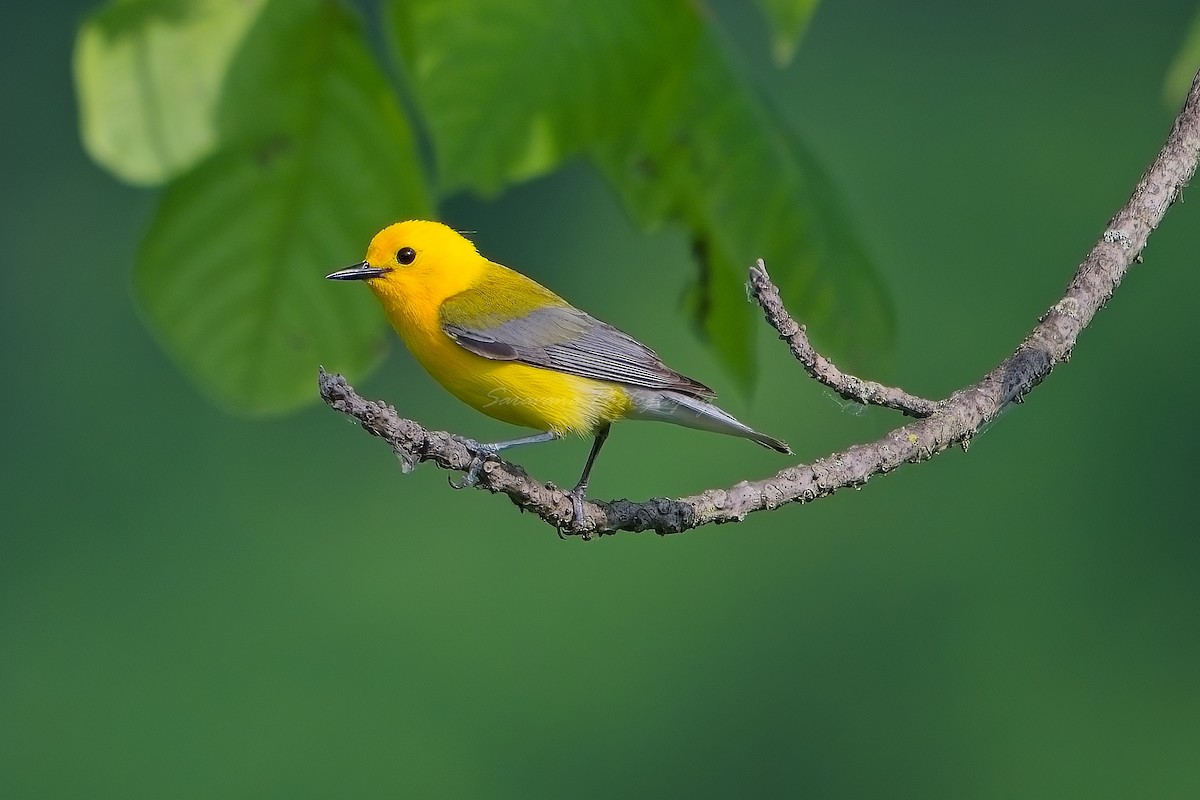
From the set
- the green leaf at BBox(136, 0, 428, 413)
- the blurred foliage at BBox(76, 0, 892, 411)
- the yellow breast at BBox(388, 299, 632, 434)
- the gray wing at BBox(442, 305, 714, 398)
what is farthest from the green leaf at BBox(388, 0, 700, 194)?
the gray wing at BBox(442, 305, 714, 398)

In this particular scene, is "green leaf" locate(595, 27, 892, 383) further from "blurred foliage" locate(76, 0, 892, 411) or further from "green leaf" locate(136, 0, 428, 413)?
"green leaf" locate(136, 0, 428, 413)

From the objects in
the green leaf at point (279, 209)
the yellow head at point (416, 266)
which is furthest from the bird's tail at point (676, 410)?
the green leaf at point (279, 209)

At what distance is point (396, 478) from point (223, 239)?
11954mm

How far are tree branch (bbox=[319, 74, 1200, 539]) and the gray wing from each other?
52 centimetres

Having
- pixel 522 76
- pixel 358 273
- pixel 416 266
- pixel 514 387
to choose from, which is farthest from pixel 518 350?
pixel 522 76

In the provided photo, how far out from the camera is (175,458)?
45.3 feet

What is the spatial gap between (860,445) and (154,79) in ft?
3.46

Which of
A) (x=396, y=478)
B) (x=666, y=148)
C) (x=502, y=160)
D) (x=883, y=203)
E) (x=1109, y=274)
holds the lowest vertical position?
(x=502, y=160)

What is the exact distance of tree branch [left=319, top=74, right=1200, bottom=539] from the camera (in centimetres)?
191

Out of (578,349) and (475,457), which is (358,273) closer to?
(475,457)

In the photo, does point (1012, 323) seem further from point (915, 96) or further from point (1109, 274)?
point (1109, 274)

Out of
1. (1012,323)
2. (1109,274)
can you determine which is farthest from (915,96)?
(1109,274)

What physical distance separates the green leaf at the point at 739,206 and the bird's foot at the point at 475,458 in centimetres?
48

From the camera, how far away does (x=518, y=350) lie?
8.65ft
